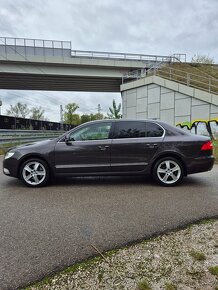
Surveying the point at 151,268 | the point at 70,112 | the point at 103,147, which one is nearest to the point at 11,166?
the point at 103,147

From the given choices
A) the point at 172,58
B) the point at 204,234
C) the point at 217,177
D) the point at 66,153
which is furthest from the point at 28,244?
the point at 172,58

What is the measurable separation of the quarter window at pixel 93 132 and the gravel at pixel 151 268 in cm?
288

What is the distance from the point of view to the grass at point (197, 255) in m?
2.41

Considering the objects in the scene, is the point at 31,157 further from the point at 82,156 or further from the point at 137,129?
the point at 137,129

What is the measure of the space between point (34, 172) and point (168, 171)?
9.93 feet

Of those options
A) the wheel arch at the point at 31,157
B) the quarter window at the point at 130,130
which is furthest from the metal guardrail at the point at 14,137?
the quarter window at the point at 130,130

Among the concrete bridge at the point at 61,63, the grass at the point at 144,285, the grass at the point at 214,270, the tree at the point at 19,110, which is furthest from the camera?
the tree at the point at 19,110

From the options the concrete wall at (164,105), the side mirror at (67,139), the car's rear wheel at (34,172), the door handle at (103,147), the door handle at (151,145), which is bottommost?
the car's rear wheel at (34,172)

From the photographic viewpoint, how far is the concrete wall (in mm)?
17406

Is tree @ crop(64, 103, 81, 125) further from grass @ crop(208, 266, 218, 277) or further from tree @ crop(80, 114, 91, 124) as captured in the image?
grass @ crop(208, 266, 218, 277)

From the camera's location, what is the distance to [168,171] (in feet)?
17.0

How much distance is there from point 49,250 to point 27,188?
275 centimetres

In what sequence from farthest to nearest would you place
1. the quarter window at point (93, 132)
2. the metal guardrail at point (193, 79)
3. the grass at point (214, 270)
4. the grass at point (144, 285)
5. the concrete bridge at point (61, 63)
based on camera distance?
1. the concrete bridge at point (61, 63)
2. the metal guardrail at point (193, 79)
3. the quarter window at point (93, 132)
4. the grass at point (214, 270)
5. the grass at point (144, 285)

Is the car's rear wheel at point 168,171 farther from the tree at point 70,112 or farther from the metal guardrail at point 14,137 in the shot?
the tree at point 70,112
